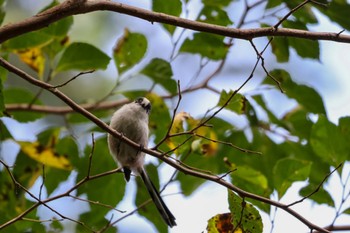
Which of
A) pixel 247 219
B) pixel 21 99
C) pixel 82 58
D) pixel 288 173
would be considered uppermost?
pixel 82 58

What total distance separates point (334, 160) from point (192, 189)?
31.6 inches

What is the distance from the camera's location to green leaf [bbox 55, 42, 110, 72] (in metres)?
2.91

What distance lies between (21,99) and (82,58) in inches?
15.7

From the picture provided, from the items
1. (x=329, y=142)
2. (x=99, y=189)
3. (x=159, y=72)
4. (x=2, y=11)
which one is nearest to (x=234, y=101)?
(x=329, y=142)

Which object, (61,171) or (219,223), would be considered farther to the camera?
(61,171)

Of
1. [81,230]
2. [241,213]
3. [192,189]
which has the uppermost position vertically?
[192,189]

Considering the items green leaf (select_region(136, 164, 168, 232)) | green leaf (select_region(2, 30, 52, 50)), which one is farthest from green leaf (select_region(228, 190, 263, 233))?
green leaf (select_region(2, 30, 52, 50))

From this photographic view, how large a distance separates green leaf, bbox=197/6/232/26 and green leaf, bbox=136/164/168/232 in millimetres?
842

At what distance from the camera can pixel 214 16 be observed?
295 centimetres

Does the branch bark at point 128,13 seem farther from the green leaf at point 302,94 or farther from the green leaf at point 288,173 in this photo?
the green leaf at point 302,94

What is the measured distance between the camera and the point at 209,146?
279 centimetres

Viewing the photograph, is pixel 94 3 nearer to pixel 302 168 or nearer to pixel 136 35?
pixel 136 35

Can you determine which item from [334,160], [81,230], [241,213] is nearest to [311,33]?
[241,213]

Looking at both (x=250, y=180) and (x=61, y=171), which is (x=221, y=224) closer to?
(x=250, y=180)
